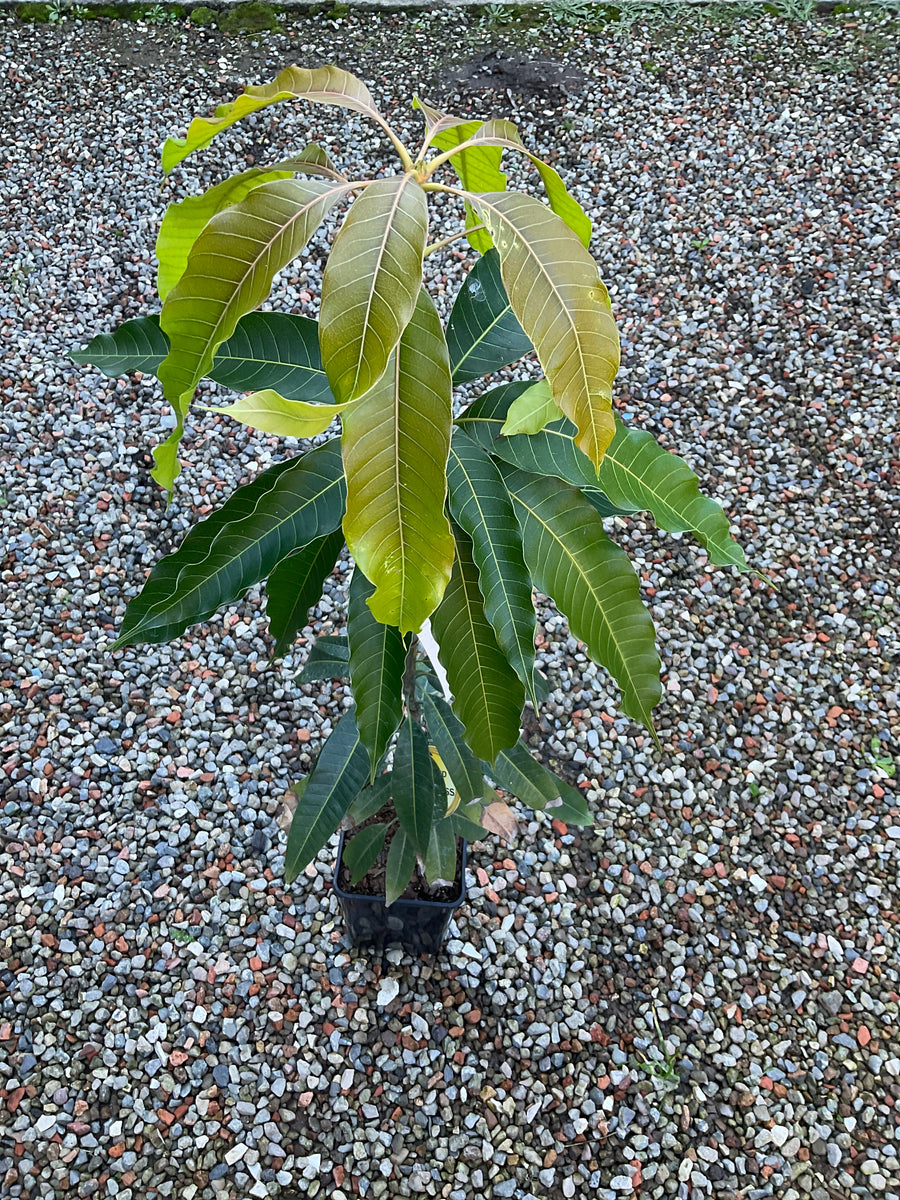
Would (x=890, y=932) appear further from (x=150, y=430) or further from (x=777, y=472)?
(x=150, y=430)

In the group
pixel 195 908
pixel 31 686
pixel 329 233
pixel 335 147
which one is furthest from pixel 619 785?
pixel 335 147

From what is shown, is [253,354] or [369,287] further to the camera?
[253,354]

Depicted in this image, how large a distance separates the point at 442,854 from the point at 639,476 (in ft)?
2.77

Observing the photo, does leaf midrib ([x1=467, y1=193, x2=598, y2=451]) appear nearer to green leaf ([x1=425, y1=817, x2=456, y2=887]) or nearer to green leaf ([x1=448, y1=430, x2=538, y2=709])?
green leaf ([x1=448, y1=430, x2=538, y2=709])

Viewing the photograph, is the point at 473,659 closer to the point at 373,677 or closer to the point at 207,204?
the point at 373,677

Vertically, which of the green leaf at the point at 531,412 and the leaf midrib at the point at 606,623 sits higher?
the green leaf at the point at 531,412

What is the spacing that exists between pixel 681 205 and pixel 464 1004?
2901 mm

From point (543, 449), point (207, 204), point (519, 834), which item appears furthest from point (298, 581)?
point (519, 834)

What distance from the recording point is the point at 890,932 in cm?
202

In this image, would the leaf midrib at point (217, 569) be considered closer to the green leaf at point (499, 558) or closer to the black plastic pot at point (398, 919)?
the green leaf at point (499, 558)

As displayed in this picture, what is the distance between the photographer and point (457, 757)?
1.48 metres

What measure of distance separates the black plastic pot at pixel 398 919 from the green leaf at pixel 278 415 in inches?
45.4

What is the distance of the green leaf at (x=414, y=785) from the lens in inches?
58.7

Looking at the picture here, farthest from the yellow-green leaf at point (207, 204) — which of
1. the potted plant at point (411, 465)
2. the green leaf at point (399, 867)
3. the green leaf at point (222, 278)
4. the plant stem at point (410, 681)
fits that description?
the green leaf at point (399, 867)
